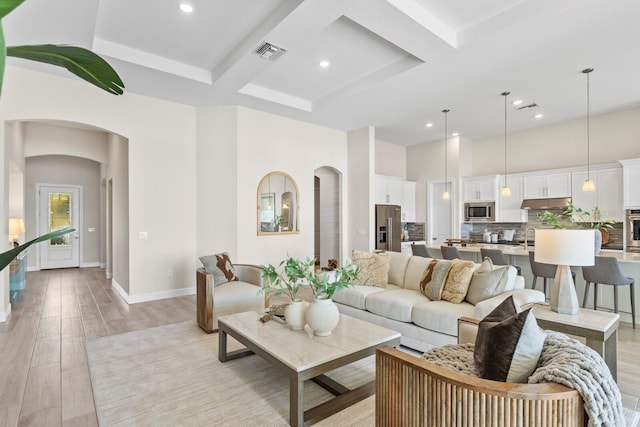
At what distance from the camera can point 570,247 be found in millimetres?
2502

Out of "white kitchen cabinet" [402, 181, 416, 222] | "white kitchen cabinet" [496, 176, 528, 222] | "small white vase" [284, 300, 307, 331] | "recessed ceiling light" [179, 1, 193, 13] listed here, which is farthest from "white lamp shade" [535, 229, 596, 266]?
"white kitchen cabinet" [402, 181, 416, 222]

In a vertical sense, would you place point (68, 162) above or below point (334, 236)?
above

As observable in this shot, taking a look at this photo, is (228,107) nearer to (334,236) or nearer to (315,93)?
(315,93)

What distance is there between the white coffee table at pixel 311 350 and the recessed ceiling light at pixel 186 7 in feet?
9.65

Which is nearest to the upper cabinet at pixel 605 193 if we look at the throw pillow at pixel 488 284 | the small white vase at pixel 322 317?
the throw pillow at pixel 488 284

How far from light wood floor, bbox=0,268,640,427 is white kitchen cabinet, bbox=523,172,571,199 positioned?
3.33 meters

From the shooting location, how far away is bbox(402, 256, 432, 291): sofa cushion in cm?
398

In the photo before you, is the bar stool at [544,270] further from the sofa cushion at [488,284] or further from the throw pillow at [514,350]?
the throw pillow at [514,350]

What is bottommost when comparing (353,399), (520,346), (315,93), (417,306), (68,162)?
(353,399)

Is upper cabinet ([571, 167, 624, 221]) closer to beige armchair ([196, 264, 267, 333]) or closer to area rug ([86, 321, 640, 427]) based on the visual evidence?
area rug ([86, 321, 640, 427])

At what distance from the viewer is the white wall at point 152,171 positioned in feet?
15.3

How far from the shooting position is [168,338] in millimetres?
3654

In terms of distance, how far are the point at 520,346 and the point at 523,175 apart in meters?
6.68

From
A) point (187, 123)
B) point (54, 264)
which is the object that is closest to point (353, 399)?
point (187, 123)
